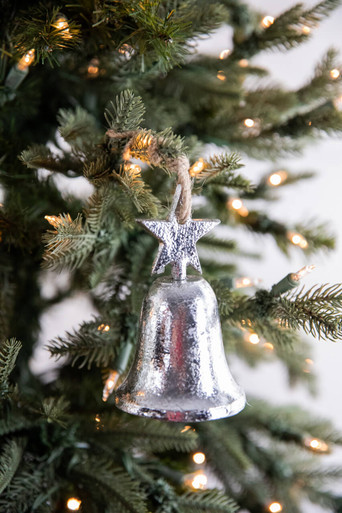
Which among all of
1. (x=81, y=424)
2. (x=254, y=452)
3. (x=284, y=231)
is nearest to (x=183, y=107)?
(x=284, y=231)

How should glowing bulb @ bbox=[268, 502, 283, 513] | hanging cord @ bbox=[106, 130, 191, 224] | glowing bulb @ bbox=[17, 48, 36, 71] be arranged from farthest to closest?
glowing bulb @ bbox=[268, 502, 283, 513], glowing bulb @ bbox=[17, 48, 36, 71], hanging cord @ bbox=[106, 130, 191, 224]

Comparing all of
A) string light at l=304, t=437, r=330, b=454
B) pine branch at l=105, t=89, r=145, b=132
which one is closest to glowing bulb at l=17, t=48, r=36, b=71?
pine branch at l=105, t=89, r=145, b=132

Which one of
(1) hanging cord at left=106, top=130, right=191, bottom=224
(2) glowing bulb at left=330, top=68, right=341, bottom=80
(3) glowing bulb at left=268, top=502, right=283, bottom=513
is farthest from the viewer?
(3) glowing bulb at left=268, top=502, right=283, bottom=513

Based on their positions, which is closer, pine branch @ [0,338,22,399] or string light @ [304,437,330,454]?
pine branch @ [0,338,22,399]

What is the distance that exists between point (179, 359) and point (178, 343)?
1 centimetres

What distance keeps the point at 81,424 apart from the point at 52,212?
10.9 inches

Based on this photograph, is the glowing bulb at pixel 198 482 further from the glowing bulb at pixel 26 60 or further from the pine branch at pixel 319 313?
the glowing bulb at pixel 26 60

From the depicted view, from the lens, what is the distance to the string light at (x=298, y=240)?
705 mm

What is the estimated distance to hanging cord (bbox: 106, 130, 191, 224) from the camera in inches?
16.4

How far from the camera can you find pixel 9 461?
537 millimetres

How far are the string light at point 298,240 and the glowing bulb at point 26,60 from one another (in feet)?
1.35

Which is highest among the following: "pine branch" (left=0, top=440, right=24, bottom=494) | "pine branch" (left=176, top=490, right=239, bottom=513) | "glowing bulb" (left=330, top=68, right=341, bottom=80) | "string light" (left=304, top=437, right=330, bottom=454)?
"glowing bulb" (left=330, top=68, right=341, bottom=80)

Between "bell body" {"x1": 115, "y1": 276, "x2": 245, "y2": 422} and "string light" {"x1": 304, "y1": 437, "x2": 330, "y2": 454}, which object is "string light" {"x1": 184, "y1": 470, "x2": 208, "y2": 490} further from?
"bell body" {"x1": 115, "y1": 276, "x2": 245, "y2": 422}

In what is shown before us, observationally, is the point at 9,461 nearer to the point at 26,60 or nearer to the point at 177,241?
the point at 177,241
